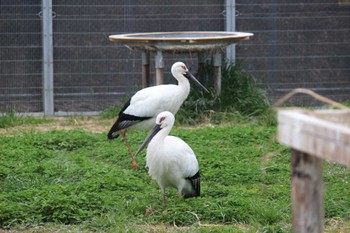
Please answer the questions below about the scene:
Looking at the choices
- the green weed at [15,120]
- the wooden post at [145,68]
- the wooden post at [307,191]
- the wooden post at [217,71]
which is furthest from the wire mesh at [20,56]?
the wooden post at [307,191]

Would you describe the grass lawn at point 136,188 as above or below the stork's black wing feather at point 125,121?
below

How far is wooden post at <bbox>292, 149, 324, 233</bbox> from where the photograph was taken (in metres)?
2.71

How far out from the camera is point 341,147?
241cm

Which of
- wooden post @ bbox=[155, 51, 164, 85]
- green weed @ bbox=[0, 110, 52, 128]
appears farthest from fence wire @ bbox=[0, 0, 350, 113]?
wooden post @ bbox=[155, 51, 164, 85]

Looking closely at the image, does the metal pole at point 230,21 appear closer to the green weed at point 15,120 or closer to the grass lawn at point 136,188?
the grass lawn at point 136,188

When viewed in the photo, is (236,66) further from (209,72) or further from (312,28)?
(312,28)

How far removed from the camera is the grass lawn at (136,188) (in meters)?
5.77

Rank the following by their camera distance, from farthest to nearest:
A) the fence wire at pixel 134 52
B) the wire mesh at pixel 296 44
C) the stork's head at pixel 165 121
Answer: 1. the wire mesh at pixel 296 44
2. the fence wire at pixel 134 52
3. the stork's head at pixel 165 121

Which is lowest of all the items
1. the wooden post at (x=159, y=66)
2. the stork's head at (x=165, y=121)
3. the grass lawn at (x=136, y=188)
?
the grass lawn at (x=136, y=188)

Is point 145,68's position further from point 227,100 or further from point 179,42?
point 227,100

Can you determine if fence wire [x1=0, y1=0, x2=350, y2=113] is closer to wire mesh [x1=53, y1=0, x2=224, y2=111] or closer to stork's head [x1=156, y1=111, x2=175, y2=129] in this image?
wire mesh [x1=53, y1=0, x2=224, y2=111]

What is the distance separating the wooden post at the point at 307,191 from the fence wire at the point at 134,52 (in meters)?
8.43

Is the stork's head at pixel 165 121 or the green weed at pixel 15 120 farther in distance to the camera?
the green weed at pixel 15 120

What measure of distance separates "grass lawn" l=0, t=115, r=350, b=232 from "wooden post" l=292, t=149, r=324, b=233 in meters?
2.13
